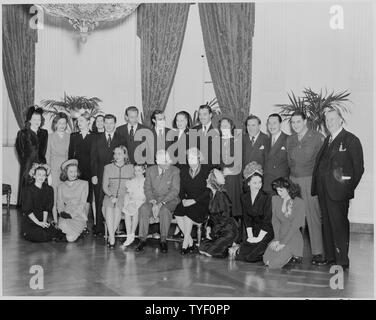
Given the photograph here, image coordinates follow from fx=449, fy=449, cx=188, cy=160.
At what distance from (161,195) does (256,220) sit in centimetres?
94

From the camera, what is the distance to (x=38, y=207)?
4.47 m

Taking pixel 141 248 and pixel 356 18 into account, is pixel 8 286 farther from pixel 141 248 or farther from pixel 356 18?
pixel 356 18

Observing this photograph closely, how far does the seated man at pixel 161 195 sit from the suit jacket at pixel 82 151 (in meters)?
0.83

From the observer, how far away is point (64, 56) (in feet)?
20.4

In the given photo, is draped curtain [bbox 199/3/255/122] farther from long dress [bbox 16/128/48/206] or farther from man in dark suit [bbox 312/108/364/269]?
long dress [bbox 16/128/48/206]

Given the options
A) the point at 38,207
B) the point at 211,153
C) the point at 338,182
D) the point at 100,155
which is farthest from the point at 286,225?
the point at 38,207

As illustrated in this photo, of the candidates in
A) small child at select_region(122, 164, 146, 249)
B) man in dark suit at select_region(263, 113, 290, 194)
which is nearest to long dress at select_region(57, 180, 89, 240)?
small child at select_region(122, 164, 146, 249)

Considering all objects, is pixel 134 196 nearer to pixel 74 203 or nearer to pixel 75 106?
pixel 74 203

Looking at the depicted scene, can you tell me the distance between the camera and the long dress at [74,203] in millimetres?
4453

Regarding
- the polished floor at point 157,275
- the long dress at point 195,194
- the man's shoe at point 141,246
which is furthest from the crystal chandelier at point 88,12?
the man's shoe at point 141,246

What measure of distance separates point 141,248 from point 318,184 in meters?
1.68

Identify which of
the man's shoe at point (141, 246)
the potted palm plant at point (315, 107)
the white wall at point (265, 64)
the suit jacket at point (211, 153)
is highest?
the white wall at point (265, 64)

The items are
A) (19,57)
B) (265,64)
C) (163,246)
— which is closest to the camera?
(163,246)

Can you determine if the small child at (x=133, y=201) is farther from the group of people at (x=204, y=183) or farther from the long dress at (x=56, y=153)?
the long dress at (x=56, y=153)
